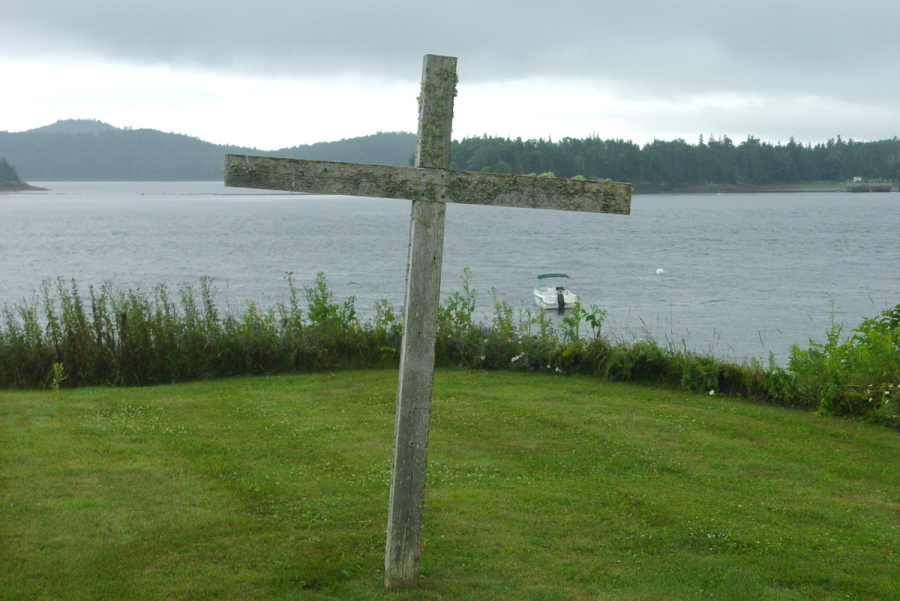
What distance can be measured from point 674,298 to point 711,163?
441 ft

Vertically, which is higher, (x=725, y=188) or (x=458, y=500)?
(x=725, y=188)

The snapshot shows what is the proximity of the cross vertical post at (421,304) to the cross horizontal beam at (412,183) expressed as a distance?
0.08 metres

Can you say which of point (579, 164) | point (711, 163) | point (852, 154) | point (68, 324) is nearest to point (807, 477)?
point (68, 324)

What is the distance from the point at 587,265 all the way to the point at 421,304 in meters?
52.8

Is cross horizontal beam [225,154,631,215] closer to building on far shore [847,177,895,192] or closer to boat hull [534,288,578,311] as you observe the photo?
boat hull [534,288,578,311]

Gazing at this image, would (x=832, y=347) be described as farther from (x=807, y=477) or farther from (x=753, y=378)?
(x=807, y=477)

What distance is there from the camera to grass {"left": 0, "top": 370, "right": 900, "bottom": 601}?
4.68 metres

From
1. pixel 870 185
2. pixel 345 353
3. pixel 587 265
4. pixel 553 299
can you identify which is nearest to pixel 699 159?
pixel 870 185

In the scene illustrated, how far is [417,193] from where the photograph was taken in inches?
168

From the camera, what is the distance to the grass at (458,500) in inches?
184

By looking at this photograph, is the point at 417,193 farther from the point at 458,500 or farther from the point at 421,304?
the point at 458,500

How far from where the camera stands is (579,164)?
129000 mm

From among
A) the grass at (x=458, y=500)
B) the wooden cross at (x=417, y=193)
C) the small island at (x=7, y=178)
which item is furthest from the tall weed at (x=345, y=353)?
the small island at (x=7, y=178)

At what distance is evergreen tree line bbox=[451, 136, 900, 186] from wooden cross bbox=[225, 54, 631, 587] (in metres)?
95.0
